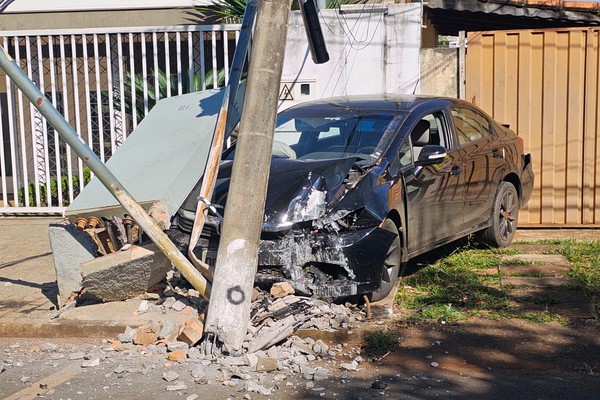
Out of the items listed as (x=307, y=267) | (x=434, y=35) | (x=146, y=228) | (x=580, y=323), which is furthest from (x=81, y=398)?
(x=434, y=35)

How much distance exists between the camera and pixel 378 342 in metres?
6.21

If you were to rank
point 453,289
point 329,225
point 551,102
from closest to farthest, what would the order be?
point 329,225 < point 453,289 < point 551,102

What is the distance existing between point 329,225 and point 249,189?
85 centimetres

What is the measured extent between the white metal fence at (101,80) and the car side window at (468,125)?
11.7ft

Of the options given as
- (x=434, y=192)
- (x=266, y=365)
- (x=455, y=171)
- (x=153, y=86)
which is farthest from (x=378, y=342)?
(x=153, y=86)

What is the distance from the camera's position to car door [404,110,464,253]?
7508mm

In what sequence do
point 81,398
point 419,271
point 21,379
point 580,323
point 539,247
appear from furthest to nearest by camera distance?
point 539,247 → point 419,271 → point 580,323 → point 21,379 → point 81,398

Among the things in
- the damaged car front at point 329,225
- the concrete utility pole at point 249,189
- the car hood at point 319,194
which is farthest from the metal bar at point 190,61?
the concrete utility pole at point 249,189

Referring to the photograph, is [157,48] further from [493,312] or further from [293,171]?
[493,312]

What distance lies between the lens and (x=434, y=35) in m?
13.7

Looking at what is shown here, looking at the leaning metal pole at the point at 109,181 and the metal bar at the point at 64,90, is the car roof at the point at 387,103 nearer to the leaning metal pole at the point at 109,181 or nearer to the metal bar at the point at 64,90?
the leaning metal pole at the point at 109,181

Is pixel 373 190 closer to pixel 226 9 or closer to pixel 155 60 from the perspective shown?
pixel 155 60

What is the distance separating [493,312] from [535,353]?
2.65 feet

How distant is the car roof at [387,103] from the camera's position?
8055mm
